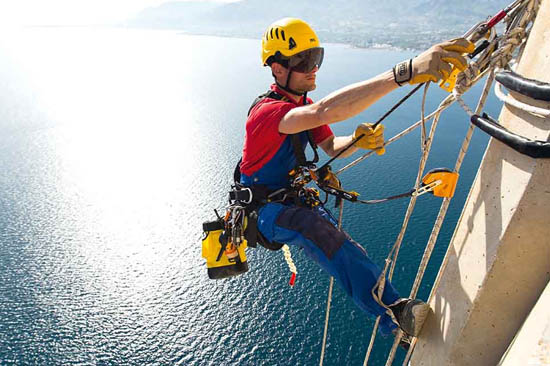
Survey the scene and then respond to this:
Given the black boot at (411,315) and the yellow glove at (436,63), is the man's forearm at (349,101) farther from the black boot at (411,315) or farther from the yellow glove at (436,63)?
the black boot at (411,315)

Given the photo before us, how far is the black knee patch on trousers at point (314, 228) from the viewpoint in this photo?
119 inches

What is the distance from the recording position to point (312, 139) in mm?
4020

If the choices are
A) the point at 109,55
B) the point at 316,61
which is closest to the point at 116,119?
the point at 316,61

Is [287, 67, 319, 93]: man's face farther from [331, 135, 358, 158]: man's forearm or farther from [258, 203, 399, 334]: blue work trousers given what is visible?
[258, 203, 399, 334]: blue work trousers

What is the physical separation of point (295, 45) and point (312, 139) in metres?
1.00

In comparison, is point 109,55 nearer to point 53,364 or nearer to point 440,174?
point 53,364

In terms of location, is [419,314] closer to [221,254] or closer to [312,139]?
[312,139]

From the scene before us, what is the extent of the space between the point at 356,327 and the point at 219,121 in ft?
132

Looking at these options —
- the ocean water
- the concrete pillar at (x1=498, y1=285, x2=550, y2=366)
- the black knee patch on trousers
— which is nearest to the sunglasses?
the black knee patch on trousers

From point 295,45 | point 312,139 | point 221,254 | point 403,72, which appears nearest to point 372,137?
point 312,139

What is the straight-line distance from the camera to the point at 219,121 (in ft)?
187

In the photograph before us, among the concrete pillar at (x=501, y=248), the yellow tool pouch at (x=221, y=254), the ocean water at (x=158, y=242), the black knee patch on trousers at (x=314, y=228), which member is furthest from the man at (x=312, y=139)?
the ocean water at (x=158, y=242)

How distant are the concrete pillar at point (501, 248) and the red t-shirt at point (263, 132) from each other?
5.32 ft

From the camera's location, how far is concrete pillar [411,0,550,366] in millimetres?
1917
